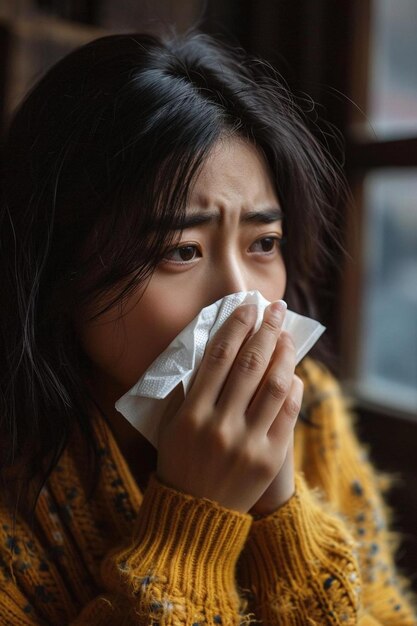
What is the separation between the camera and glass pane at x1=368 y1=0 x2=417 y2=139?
1.21 metres

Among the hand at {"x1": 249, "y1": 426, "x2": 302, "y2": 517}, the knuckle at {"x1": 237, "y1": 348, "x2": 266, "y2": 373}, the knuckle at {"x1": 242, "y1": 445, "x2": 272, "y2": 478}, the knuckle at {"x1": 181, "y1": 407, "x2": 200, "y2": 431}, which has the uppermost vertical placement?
the knuckle at {"x1": 237, "y1": 348, "x2": 266, "y2": 373}

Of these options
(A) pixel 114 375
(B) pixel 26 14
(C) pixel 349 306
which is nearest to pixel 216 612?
(A) pixel 114 375

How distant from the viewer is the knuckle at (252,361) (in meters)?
0.73

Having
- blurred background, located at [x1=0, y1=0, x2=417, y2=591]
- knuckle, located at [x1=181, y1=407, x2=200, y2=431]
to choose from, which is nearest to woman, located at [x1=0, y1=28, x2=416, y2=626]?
knuckle, located at [x1=181, y1=407, x2=200, y2=431]

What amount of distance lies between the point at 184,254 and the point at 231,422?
0.65 ft

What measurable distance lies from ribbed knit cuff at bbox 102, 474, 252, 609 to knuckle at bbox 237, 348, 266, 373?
153mm

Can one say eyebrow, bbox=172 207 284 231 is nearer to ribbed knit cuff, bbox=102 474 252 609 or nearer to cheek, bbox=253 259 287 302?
cheek, bbox=253 259 287 302

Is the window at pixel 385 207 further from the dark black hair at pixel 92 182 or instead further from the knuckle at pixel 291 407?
the knuckle at pixel 291 407

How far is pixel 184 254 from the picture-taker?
0.76 m

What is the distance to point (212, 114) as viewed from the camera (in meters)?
0.77

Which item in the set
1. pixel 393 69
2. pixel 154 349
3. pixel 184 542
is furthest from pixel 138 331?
pixel 393 69

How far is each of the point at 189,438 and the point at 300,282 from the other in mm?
379

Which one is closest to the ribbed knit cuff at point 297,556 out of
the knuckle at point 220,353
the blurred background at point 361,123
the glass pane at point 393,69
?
the knuckle at point 220,353

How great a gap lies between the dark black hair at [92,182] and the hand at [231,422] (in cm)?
13
